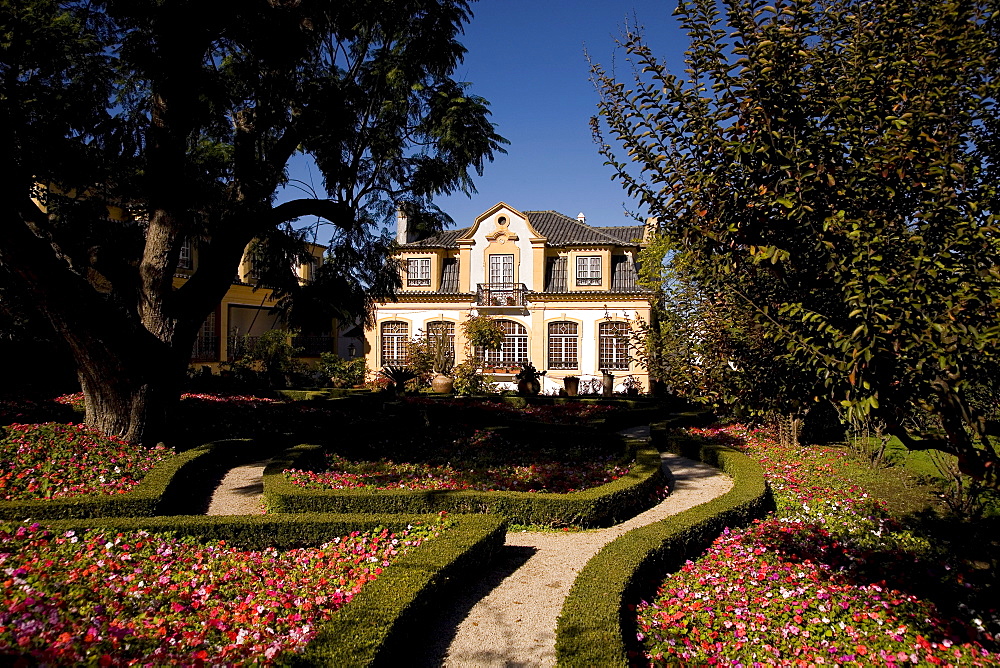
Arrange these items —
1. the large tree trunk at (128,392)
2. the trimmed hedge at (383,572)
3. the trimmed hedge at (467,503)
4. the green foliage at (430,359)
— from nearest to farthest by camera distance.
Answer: the trimmed hedge at (383,572) → the trimmed hedge at (467,503) → the large tree trunk at (128,392) → the green foliage at (430,359)

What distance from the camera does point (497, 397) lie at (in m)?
19.4

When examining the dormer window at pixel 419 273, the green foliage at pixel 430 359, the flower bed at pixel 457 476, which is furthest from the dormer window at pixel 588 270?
the flower bed at pixel 457 476

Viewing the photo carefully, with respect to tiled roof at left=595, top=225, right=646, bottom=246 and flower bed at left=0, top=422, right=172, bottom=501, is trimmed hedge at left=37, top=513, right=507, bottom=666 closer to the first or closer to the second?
flower bed at left=0, top=422, right=172, bottom=501

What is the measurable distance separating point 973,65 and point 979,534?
5.19m

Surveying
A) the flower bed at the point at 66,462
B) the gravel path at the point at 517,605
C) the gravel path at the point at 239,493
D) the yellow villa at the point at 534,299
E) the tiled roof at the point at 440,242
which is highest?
the tiled roof at the point at 440,242

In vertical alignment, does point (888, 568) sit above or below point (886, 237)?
below

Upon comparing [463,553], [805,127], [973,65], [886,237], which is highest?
[973,65]

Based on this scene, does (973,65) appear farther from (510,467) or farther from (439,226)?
(439,226)

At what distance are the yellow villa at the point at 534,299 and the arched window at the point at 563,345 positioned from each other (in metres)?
0.05

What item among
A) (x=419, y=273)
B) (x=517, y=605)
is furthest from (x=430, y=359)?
(x=517, y=605)

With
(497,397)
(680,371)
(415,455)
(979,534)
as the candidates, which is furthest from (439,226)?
(979,534)

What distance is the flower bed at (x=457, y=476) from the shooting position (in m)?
8.59

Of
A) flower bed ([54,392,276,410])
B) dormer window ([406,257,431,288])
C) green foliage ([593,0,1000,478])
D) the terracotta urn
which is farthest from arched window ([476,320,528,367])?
green foliage ([593,0,1000,478])

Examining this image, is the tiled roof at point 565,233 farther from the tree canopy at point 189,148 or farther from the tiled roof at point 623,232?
the tree canopy at point 189,148
